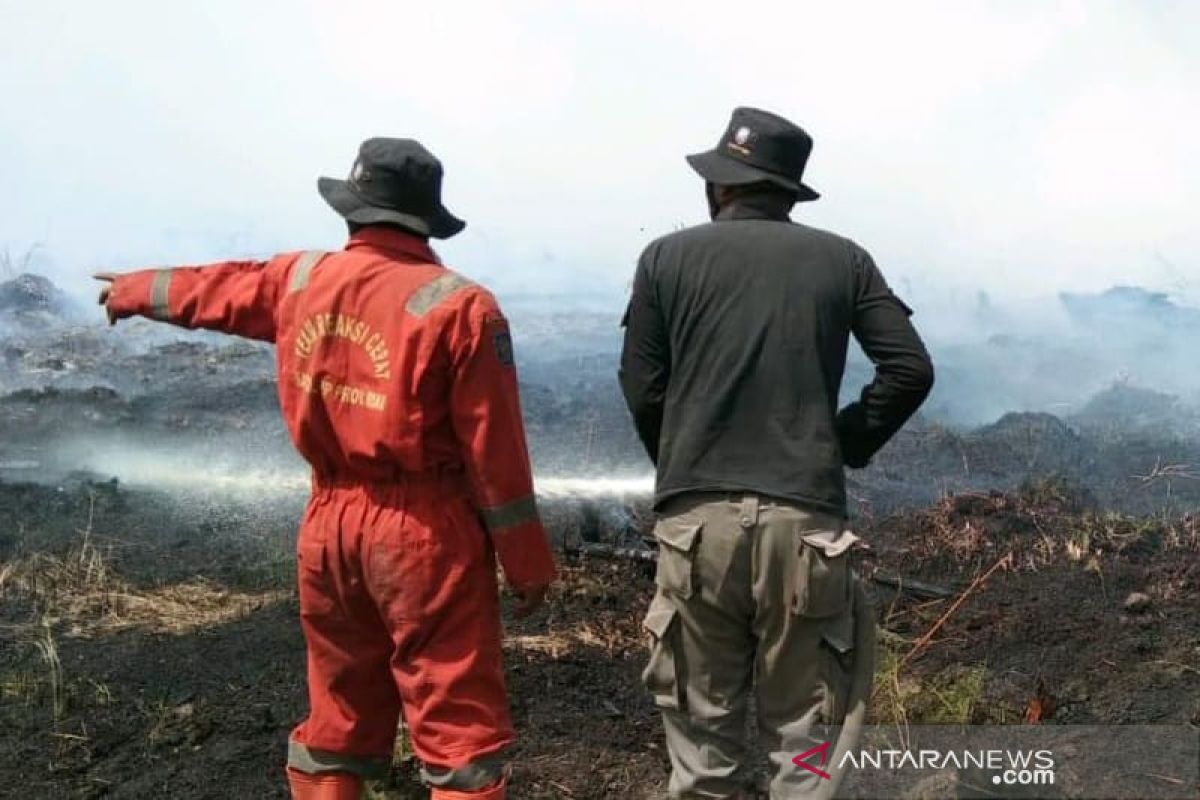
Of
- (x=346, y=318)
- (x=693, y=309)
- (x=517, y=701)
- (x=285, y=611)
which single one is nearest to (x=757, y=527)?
(x=693, y=309)

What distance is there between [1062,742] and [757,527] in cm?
152

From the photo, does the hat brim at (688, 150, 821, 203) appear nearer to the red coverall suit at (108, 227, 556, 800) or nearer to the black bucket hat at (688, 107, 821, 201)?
the black bucket hat at (688, 107, 821, 201)

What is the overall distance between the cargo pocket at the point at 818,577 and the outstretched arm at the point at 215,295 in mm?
1680

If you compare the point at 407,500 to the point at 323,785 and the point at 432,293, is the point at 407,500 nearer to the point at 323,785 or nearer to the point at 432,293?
the point at 432,293

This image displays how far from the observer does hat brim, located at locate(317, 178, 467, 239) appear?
11.3 ft

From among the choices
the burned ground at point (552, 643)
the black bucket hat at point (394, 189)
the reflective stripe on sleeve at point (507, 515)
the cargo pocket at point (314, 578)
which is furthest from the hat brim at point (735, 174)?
the burned ground at point (552, 643)

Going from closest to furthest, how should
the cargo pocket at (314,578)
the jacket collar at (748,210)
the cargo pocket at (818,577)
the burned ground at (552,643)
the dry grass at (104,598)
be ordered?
A: the cargo pocket at (818,577) → the cargo pocket at (314,578) → the jacket collar at (748,210) → the burned ground at (552,643) → the dry grass at (104,598)

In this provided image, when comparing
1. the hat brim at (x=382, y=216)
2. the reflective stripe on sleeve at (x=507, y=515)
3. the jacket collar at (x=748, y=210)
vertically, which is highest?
the jacket collar at (x=748, y=210)

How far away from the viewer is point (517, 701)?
16.5ft

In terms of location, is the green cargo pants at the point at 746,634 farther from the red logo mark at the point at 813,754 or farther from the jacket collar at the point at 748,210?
the jacket collar at the point at 748,210

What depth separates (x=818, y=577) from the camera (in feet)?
10.6

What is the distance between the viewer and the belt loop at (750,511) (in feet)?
10.7

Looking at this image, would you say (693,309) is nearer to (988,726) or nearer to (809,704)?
(809,704)

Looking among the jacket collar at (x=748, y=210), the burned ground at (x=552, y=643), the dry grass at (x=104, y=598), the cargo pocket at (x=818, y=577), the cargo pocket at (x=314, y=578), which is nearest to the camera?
the cargo pocket at (x=818, y=577)
